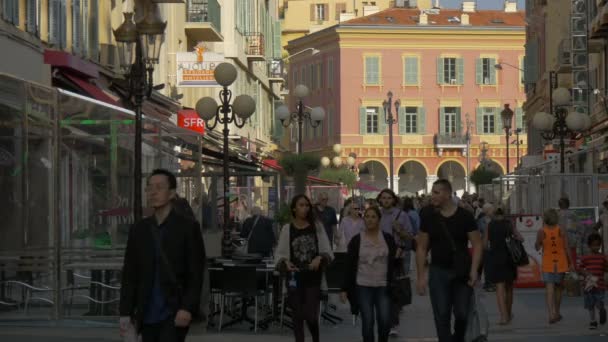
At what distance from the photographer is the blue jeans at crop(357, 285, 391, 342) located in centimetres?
1602

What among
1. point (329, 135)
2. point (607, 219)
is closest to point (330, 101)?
point (329, 135)

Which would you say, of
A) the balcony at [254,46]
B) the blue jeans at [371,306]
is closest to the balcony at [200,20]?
the balcony at [254,46]

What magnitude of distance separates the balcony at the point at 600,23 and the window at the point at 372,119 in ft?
181

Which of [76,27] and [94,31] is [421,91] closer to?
[94,31]

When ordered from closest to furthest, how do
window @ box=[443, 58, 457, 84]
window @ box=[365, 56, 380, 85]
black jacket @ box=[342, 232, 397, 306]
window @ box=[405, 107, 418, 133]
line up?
black jacket @ box=[342, 232, 397, 306]
window @ box=[365, 56, 380, 85]
window @ box=[405, 107, 418, 133]
window @ box=[443, 58, 457, 84]

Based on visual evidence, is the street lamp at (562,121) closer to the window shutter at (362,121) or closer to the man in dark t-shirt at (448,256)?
the man in dark t-shirt at (448,256)

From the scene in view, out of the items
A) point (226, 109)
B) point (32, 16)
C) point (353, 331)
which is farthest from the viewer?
point (226, 109)

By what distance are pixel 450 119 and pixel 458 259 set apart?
290 feet

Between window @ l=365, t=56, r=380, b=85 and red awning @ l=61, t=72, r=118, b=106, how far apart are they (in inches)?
2840

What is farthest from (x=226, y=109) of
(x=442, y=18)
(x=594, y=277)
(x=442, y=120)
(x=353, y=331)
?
(x=442, y=18)

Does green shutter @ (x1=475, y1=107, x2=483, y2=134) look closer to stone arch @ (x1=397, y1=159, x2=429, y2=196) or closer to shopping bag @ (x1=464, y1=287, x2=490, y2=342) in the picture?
stone arch @ (x1=397, y1=159, x2=429, y2=196)

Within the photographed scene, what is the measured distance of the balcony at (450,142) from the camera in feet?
331

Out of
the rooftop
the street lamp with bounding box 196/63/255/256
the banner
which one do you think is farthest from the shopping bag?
the rooftop

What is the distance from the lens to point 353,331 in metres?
21.3
